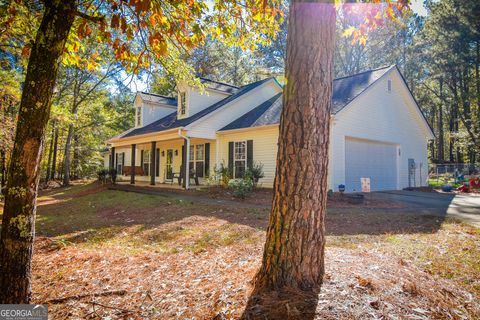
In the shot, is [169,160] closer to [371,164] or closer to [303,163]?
[371,164]

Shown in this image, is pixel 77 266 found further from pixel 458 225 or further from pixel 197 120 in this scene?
pixel 197 120

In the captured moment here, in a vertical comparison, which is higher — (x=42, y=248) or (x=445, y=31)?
(x=445, y=31)

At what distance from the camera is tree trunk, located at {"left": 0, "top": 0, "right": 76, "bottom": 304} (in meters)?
2.24

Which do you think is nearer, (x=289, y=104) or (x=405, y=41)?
(x=289, y=104)

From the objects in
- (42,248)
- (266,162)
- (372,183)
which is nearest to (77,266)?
(42,248)

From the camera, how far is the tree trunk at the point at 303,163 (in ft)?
8.36

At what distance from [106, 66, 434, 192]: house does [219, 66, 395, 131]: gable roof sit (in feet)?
0.13

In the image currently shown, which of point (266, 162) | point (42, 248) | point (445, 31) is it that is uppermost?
point (445, 31)

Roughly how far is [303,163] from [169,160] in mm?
17205

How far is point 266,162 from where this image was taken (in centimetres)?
1316

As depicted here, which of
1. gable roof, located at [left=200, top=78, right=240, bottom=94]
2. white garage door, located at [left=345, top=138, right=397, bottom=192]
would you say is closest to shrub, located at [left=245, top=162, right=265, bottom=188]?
white garage door, located at [left=345, top=138, right=397, bottom=192]

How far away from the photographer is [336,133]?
1186cm

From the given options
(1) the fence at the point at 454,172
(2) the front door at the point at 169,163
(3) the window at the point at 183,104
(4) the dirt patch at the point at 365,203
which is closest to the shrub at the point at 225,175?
(4) the dirt patch at the point at 365,203

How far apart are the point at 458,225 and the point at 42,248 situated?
8.25 m
